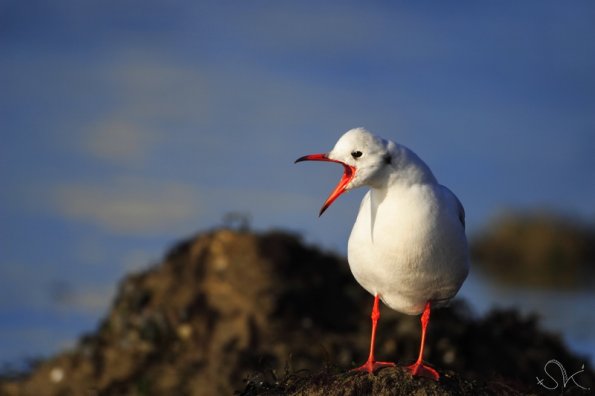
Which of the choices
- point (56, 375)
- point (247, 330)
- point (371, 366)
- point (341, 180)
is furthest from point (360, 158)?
point (56, 375)

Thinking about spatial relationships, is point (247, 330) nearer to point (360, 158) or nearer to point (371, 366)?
point (371, 366)

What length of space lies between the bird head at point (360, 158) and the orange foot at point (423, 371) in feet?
5.36

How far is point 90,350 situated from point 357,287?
17.8 ft

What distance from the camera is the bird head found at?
808 centimetres

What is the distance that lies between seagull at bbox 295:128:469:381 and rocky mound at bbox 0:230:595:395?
23.6ft

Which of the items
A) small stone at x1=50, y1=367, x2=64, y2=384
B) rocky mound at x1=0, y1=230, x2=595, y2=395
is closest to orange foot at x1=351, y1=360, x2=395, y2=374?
rocky mound at x1=0, y1=230, x2=595, y2=395

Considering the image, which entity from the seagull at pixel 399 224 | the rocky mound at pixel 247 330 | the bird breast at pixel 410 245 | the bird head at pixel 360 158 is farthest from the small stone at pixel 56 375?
the bird head at pixel 360 158

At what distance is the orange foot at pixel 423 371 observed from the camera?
8.16m

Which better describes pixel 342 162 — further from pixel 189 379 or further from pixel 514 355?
pixel 514 355

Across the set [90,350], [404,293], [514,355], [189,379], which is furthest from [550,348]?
[404,293]

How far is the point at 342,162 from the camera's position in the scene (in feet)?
26.8

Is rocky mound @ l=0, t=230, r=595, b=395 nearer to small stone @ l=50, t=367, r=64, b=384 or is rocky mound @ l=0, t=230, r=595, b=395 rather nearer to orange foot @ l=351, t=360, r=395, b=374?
small stone @ l=50, t=367, r=64, b=384

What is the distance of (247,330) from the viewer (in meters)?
16.4

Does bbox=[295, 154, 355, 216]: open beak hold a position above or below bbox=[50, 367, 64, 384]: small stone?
above
